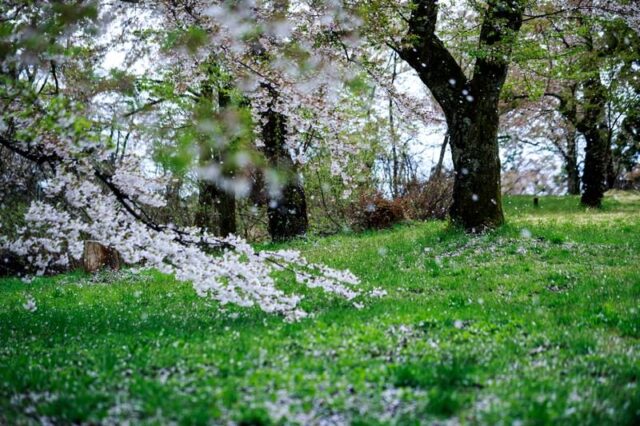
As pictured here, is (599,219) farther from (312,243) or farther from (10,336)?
(10,336)

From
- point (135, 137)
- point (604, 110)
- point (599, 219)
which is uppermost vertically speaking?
point (604, 110)

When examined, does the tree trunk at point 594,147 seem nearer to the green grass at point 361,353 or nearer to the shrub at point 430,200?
the shrub at point 430,200

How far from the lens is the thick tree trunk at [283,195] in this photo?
20.3 meters

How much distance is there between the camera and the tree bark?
1628 cm

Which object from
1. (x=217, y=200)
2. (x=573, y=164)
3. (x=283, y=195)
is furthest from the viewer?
(x=573, y=164)

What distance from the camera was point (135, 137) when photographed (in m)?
21.0

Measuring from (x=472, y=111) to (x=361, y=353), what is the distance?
1177 centimetres

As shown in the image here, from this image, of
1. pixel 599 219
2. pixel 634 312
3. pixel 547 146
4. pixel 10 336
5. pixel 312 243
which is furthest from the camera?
pixel 547 146

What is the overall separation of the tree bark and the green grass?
169 inches

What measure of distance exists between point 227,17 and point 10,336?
697cm

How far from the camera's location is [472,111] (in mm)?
16344

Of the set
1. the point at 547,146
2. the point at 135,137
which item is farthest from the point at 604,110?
the point at 135,137

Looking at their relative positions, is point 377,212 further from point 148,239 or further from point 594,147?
point 148,239

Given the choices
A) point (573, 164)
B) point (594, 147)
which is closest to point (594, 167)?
point (594, 147)
